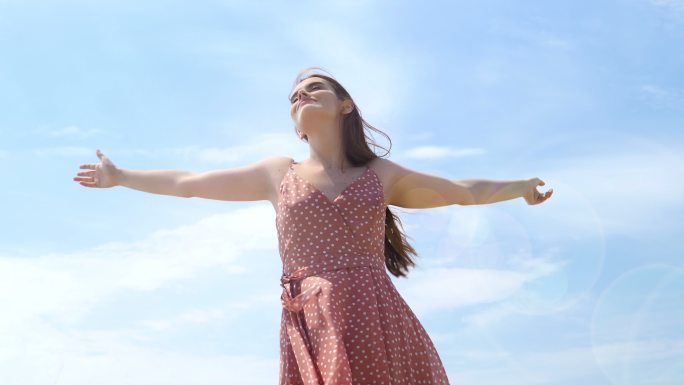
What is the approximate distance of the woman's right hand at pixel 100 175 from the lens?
201 inches

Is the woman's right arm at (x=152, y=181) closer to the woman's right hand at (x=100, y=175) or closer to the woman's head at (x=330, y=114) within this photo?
the woman's right hand at (x=100, y=175)

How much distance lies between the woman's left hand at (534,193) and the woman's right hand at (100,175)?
2.70m

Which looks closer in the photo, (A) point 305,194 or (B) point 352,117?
(A) point 305,194

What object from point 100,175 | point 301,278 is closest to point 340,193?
point 301,278

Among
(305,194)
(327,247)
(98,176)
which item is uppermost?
(98,176)

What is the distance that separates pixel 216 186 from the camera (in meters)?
5.11

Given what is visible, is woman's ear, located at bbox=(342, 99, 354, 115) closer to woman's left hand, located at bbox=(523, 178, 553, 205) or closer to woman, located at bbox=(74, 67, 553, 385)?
woman, located at bbox=(74, 67, 553, 385)

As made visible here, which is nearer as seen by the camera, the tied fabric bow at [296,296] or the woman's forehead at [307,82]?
the tied fabric bow at [296,296]

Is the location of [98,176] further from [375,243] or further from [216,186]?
[375,243]

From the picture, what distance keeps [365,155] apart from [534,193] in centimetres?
120

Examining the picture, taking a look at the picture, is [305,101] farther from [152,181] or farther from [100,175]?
[100,175]

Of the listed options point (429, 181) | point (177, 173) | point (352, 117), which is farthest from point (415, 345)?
point (177, 173)

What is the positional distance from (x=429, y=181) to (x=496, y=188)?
18.4 inches

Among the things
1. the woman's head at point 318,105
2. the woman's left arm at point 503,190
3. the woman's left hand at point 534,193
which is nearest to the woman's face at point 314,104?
the woman's head at point 318,105
